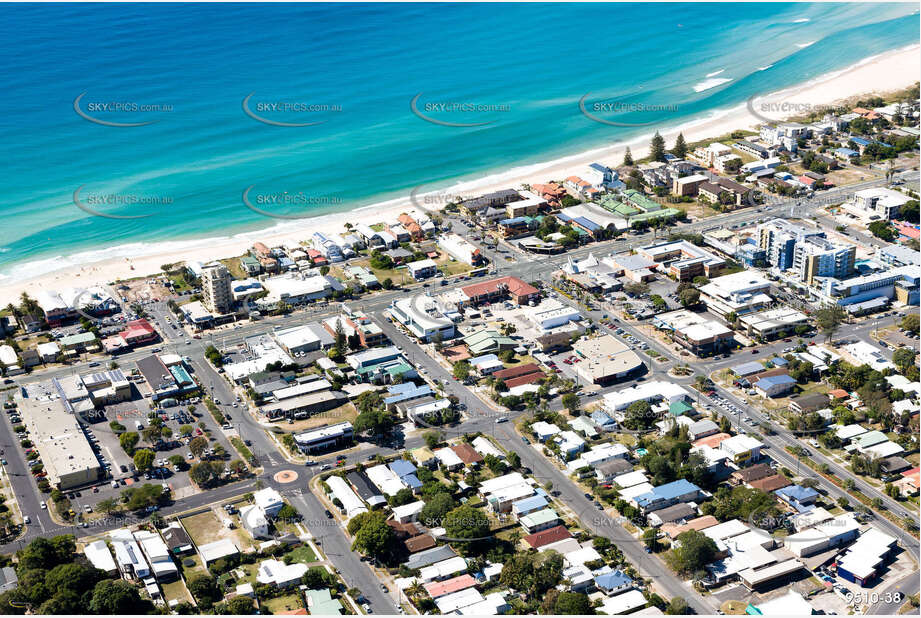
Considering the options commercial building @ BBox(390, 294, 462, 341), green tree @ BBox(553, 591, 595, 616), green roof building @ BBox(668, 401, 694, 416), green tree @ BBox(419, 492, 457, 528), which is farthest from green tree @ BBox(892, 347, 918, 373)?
green tree @ BBox(419, 492, 457, 528)

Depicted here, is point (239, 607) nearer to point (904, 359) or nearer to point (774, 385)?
point (774, 385)

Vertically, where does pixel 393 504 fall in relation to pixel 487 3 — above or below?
below

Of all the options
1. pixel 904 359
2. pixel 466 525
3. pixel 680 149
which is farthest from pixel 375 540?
pixel 680 149

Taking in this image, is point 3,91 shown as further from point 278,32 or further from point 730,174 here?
point 730,174

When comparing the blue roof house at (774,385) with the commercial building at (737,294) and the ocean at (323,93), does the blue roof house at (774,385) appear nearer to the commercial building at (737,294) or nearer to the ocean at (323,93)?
the commercial building at (737,294)

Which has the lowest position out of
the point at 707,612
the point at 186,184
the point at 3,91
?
the point at 707,612

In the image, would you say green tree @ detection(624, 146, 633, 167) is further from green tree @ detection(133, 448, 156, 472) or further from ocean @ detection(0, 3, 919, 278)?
green tree @ detection(133, 448, 156, 472)

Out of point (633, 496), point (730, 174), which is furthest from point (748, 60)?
point (633, 496)
